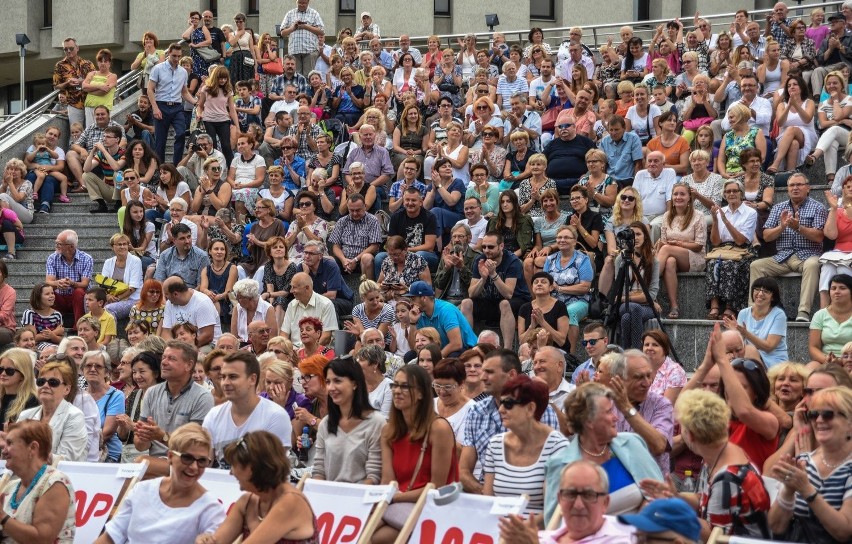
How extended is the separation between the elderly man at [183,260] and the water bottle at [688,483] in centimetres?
840

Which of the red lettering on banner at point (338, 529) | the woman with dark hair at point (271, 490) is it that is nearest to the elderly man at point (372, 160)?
the red lettering on banner at point (338, 529)

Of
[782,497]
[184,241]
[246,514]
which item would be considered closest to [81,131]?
[184,241]

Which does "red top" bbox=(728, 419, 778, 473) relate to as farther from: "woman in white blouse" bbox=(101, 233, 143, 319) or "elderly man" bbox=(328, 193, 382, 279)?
"woman in white blouse" bbox=(101, 233, 143, 319)

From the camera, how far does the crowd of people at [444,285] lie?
6.81 meters

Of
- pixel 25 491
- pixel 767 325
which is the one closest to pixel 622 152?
pixel 767 325

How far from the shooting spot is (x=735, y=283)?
12602 millimetres

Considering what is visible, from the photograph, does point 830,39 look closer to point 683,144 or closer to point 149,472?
point 683,144

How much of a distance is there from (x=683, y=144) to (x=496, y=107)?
353 centimetres

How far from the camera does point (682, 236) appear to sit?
13117 mm

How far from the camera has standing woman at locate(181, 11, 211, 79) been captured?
20.8 meters

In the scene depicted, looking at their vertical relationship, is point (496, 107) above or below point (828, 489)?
above

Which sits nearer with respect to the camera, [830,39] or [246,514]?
[246,514]

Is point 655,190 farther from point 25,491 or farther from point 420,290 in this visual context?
point 25,491

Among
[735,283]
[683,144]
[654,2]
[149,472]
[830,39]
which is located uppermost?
[654,2]
